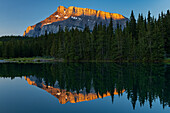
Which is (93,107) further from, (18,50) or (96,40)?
(18,50)

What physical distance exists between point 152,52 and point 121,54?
13.1 meters

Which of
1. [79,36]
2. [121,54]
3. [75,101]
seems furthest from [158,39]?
[75,101]

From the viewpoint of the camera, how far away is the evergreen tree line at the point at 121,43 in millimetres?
66500

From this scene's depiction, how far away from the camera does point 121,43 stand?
7381 centimetres

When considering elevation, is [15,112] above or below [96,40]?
below

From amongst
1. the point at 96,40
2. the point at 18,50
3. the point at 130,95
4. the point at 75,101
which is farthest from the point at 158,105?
the point at 18,50

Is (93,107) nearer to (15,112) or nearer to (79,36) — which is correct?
(15,112)

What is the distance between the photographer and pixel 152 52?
65.6 m

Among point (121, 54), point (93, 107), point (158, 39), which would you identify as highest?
point (158, 39)

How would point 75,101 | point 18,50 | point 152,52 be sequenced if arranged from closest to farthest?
1. point 75,101
2. point 152,52
3. point 18,50

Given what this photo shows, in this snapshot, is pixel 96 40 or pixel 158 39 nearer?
pixel 158 39

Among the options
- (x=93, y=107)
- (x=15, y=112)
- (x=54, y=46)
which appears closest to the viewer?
(x=15, y=112)

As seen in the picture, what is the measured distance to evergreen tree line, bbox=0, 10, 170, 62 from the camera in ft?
218

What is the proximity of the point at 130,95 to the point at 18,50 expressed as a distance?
120m
